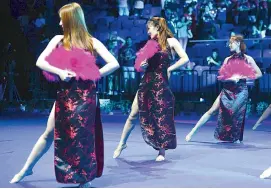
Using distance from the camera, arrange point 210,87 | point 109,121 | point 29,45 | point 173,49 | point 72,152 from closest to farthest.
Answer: point 72,152 → point 173,49 → point 109,121 → point 210,87 → point 29,45

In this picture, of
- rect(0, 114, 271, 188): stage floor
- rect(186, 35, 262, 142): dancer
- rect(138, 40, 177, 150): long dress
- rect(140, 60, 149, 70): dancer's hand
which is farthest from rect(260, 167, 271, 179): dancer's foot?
rect(186, 35, 262, 142): dancer

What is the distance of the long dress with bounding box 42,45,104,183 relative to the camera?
4.99 m

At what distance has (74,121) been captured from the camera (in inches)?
197

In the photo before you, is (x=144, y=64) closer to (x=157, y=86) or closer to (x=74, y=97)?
(x=157, y=86)

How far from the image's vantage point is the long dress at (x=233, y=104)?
890cm

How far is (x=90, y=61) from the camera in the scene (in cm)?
506

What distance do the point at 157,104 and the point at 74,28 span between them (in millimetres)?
2283

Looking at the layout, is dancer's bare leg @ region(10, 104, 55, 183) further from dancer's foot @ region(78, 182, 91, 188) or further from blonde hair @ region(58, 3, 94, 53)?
blonde hair @ region(58, 3, 94, 53)

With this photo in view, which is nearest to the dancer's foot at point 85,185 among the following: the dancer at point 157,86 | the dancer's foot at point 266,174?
the dancer's foot at point 266,174

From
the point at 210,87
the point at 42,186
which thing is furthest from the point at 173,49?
the point at 210,87

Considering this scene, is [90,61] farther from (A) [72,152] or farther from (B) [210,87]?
(B) [210,87]

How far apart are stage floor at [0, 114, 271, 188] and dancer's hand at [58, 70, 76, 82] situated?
1112mm

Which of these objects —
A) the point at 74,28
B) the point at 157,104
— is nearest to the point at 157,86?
the point at 157,104

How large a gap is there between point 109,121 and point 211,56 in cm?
490
